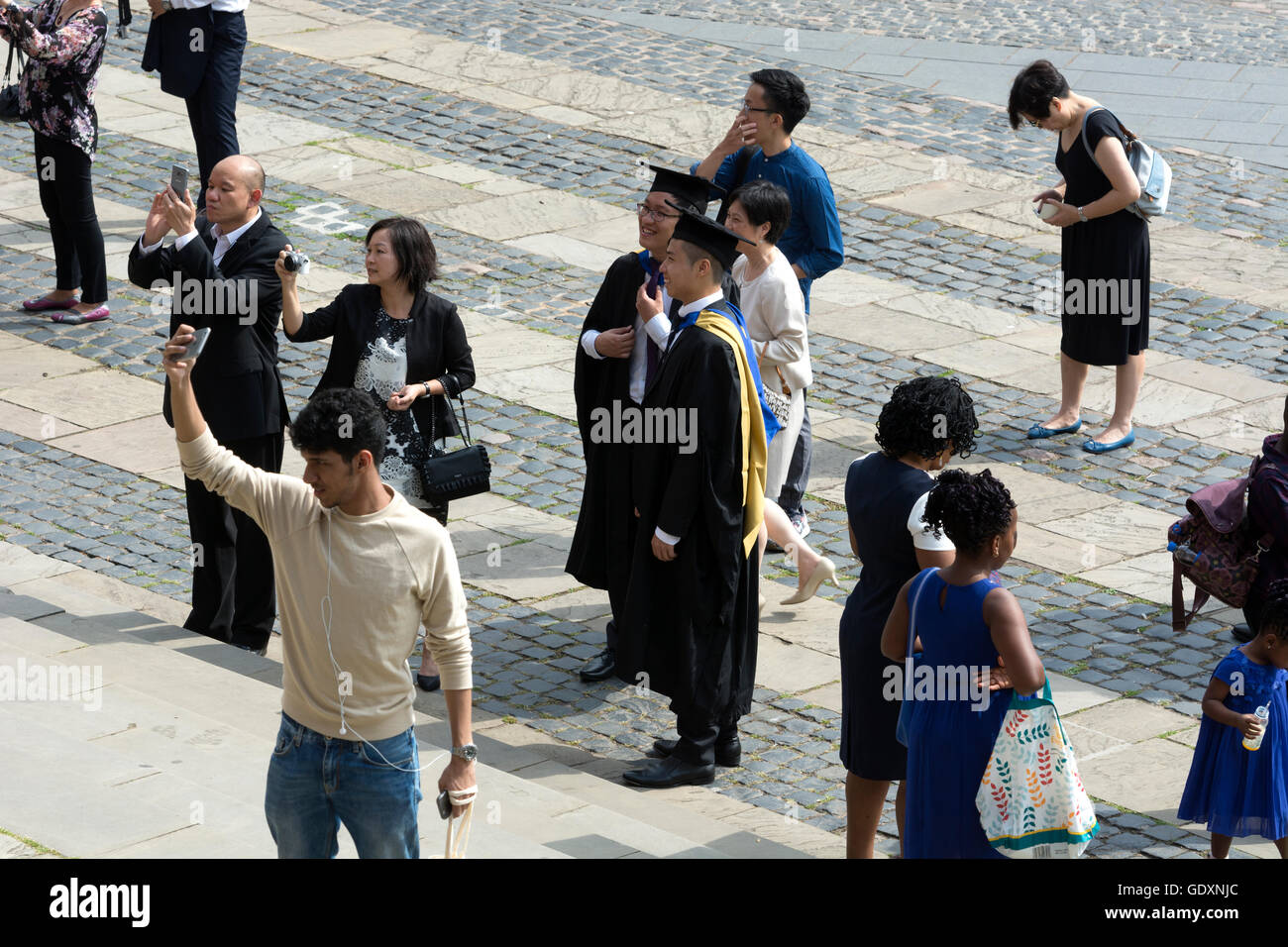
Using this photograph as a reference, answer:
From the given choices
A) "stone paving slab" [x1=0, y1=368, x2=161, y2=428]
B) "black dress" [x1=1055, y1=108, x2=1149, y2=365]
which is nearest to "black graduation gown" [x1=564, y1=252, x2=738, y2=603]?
"black dress" [x1=1055, y1=108, x2=1149, y2=365]

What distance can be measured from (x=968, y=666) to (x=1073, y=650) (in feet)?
9.40

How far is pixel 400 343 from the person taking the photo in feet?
23.4

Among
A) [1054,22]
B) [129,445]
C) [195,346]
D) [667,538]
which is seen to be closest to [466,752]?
[195,346]

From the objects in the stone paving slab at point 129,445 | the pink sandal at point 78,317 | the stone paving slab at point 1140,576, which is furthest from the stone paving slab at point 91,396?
the stone paving slab at point 1140,576

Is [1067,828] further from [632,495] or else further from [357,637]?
[632,495]

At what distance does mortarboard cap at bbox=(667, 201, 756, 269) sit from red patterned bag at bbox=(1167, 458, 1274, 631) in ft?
6.87

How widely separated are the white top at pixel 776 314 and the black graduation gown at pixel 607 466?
24.9 inches

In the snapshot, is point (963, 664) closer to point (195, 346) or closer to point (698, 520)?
point (698, 520)

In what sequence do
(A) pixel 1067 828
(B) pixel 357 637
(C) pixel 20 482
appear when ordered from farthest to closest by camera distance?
1. (C) pixel 20 482
2. (A) pixel 1067 828
3. (B) pixel 357 637

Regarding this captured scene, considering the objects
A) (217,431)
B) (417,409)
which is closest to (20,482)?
(217,431)

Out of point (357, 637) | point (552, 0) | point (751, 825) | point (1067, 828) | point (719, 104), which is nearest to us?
point (357, 637)

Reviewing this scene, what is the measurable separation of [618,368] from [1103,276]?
3.56 metres

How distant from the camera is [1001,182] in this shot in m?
13.9

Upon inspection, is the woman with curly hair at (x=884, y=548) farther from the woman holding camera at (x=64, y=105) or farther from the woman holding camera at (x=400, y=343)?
the woman holding camera at (x=64, y=105)
